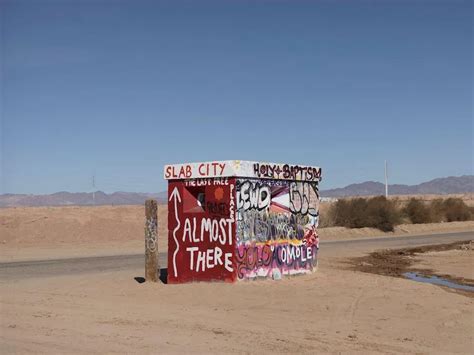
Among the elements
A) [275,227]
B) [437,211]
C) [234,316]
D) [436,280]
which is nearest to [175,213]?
[275,227]

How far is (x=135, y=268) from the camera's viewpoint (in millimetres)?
20953

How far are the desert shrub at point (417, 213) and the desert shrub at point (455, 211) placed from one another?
4.10 meters

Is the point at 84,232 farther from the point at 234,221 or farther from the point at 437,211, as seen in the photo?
the point at 437,211

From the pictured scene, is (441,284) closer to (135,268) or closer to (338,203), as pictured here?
(135,268)

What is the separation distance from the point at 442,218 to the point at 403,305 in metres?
45.0

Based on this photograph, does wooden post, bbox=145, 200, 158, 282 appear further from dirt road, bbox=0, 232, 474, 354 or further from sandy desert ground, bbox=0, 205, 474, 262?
sandy desert ground, bbox=0, 205, 474, 262

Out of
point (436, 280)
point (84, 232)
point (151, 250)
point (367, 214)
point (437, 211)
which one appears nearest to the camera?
point (151, 250)

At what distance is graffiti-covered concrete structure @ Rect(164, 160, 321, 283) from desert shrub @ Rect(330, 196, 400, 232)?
96.4ft

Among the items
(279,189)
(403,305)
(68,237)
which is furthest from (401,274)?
(68,237)

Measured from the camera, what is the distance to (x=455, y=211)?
57.1 metres

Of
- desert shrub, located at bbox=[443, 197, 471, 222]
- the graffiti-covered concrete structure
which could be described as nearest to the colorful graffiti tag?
the graffiti-covered concrete structure

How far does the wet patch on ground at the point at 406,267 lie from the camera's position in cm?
1778

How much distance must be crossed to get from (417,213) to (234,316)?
43551 millimetres

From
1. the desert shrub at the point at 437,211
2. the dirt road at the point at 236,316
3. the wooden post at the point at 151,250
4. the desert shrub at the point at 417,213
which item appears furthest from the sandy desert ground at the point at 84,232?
the dirt road at the point at 236,316
